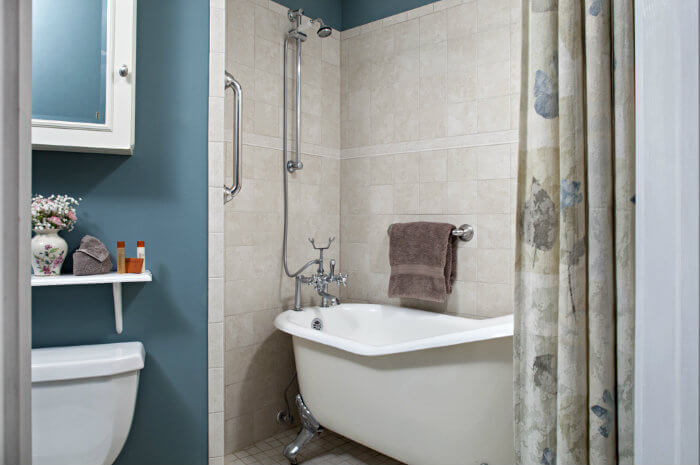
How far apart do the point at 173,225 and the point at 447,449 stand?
1322 millimetres

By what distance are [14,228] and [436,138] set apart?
7.98 feet

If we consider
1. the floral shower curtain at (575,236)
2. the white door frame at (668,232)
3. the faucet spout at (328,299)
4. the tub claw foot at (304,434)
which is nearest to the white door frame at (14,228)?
the white door frame at (668,232)

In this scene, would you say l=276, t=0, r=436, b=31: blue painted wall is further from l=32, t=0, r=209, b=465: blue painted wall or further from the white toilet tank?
A: the white toilet tank

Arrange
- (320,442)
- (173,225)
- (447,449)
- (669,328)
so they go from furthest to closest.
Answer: (320,442), (447,449), (173,225), (669,328)

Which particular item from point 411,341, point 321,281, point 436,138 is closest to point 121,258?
point 411,341

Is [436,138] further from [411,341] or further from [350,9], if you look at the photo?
[411,341]

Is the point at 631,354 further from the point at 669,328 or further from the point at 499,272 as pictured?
the point at 499,272

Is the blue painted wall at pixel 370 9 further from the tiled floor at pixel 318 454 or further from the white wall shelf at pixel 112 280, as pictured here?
the tiled floor at pixel 318 454

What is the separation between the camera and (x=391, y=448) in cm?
191

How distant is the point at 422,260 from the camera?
2484 mm

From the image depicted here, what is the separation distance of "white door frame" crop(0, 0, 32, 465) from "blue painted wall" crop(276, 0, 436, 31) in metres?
2.66

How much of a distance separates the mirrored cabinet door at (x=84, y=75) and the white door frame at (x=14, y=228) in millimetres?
1129

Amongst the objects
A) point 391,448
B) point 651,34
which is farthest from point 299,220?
point 651,34

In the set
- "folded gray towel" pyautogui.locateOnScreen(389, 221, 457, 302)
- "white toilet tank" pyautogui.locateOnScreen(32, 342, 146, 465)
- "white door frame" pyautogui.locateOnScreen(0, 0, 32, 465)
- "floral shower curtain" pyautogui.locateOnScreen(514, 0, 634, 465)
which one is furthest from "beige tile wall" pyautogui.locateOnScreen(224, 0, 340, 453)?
"white door frame" pyautogui.locateOnScreen(0, 0, 32, 465)
